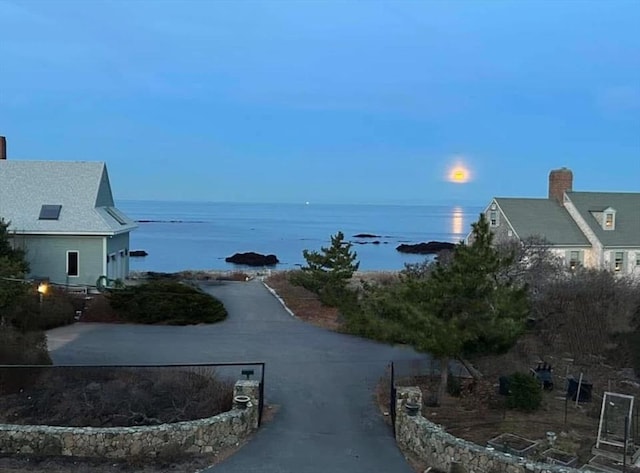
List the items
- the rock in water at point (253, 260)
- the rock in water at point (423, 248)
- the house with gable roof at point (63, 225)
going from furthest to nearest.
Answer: the rock in water at point (423, 248) → the rock in water at point (253, 260) → the house with gable roof at point (63, 225)

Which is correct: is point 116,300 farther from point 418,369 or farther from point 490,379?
point 490,379

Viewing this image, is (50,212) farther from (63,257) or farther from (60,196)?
(63,257)

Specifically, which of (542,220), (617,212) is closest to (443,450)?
(542,220)

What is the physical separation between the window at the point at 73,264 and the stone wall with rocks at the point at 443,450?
17.7 metres

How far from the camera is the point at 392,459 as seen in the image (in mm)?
10531

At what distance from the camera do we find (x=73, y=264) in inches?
989

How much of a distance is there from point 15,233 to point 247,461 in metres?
18.4

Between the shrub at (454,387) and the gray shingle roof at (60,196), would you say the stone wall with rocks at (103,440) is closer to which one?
the shrub at (454,387)

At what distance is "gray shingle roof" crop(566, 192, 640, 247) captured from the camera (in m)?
33.8

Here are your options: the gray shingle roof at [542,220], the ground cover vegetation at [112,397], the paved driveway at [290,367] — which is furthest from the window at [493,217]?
the ground cover vegetation at [112,397]

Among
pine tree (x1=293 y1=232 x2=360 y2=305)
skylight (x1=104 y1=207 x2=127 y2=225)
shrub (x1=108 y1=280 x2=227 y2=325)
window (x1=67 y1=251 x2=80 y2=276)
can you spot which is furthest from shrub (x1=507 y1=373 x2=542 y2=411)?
skylight (x1=104 y1=207 x2=127 y2=225)

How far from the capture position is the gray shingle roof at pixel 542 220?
3312 centimetres

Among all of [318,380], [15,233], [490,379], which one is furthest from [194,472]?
[15,233]

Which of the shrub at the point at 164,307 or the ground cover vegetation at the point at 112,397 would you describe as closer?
the ground cover vegetation at the point at 112,397
